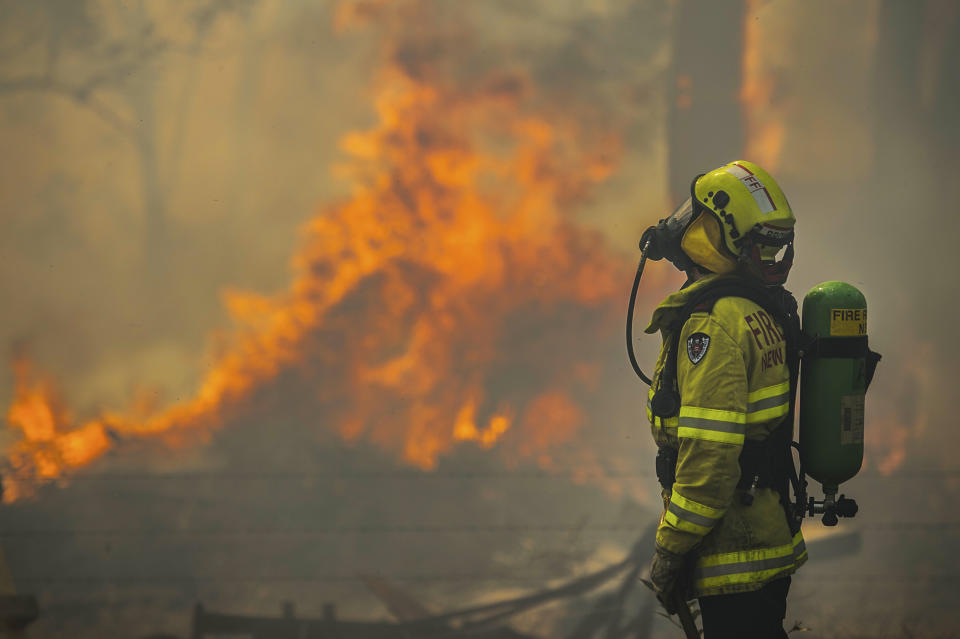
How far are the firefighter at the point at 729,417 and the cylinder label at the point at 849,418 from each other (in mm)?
143

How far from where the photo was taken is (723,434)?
221cm

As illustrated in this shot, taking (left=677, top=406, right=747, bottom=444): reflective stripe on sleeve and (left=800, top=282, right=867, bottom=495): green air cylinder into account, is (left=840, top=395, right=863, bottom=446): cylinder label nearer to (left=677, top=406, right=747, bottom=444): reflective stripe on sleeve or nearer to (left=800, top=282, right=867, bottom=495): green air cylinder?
(left=800, top=282, right=867, bottom=495): green air cylinder

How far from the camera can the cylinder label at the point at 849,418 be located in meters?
2.44

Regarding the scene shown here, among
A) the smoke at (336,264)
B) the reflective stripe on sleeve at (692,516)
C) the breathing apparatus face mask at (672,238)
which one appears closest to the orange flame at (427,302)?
the smoke at (336,264)

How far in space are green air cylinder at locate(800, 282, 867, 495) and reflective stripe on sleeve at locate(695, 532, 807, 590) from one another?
308 millimetres

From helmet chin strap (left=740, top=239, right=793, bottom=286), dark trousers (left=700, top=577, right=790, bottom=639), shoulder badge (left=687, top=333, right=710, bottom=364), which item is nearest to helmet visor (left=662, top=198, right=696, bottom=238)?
helmet chin strap (left=740, top=239, right=793, bottom=286)

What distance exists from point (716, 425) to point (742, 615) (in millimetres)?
594

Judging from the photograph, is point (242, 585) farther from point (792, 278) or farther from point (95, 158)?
point (792, 278)

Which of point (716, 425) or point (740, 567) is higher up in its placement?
point (716, 425)

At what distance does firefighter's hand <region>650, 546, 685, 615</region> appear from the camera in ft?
7.62

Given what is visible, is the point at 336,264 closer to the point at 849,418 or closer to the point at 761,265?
the point at 761,265

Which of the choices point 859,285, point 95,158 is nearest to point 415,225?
point 95,158

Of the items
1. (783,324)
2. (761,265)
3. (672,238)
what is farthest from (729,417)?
(672,238)

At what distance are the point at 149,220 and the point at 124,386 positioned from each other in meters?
0.82
